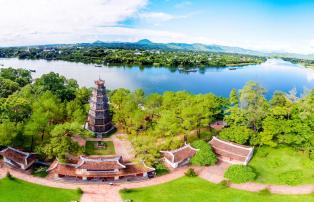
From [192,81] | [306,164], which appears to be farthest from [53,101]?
[192,81]

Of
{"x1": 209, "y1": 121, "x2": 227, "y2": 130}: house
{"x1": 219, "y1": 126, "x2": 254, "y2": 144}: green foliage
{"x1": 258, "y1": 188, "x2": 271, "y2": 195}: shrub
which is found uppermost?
{"x1": 219, "y1": 126, "x2": 254, "y2": 144}: green foliage

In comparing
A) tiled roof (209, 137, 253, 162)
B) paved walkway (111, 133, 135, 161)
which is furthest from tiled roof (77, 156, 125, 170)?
tiled roof (209, 137, 253, 162)

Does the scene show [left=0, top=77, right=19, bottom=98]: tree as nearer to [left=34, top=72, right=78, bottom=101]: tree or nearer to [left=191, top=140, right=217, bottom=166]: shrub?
[left=34, top=72, right=78, bottom=101]: tree

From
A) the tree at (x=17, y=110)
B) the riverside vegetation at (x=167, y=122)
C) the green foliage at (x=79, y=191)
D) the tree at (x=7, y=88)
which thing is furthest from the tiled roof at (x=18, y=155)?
the tree at (x=7, y=88)

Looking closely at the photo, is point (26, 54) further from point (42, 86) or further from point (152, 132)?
point (152, 132)

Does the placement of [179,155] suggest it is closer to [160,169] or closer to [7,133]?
[160,169]
